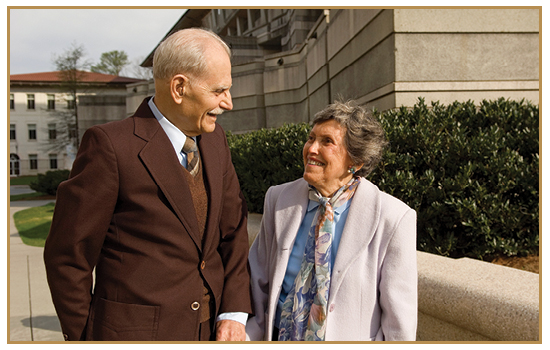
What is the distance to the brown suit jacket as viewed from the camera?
6.34 ft

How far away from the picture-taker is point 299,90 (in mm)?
14469

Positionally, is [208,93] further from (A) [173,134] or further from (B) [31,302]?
(B) [31,302]

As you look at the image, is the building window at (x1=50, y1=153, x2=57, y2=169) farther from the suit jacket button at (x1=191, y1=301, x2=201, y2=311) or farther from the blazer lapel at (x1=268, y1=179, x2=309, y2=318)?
the suit jacket button at (x1=191, y1=301, x2=201, y2=311)

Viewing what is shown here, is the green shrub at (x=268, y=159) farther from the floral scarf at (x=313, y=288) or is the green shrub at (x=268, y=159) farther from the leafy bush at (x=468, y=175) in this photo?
the floral scarf at (x=313, y=288)

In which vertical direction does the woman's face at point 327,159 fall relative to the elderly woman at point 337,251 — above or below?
above

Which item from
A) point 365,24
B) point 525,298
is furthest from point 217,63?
point 365,24

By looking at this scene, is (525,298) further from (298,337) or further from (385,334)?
(298,337)

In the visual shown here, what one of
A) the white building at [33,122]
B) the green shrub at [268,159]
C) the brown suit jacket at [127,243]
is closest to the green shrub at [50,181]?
the green shrub at [268,159]

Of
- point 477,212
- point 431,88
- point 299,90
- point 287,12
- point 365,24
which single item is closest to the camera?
point 477,212

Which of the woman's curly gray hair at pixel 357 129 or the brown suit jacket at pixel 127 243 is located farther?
the woman's curly gray hair at pixel 357 129

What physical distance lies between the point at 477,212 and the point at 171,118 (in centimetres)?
346

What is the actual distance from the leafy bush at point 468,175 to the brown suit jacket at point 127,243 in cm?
315

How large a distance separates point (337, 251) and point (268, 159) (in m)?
4.35

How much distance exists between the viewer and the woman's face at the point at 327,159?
2.47 meters
